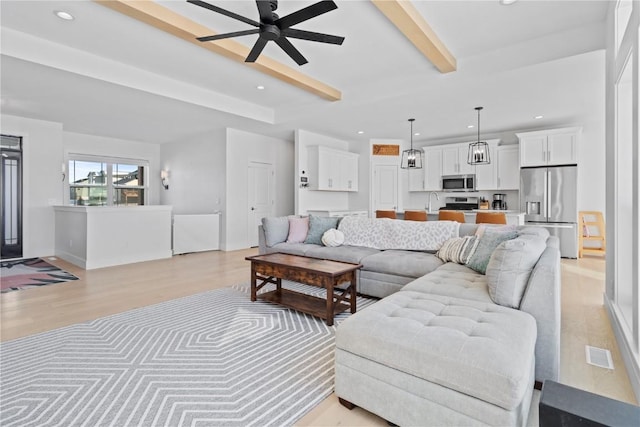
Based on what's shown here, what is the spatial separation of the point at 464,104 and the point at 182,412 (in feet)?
17.9

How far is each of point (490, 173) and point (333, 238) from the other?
4925 mm

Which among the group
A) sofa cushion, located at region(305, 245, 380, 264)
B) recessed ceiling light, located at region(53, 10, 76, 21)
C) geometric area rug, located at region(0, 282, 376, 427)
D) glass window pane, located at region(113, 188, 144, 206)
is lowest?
geometric area rug, located at region(0, 282, 376, 427)

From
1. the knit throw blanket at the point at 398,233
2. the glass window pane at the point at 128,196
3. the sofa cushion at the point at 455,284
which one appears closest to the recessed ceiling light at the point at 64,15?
the knit throw blanket at the point at 398,233

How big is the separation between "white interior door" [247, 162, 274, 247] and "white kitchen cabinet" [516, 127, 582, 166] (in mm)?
5539

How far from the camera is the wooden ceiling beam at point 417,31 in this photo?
2841 millimetres

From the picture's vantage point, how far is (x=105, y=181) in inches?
318

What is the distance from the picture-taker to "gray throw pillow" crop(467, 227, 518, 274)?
9.07 ft

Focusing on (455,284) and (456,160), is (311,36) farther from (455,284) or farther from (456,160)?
(456,160)

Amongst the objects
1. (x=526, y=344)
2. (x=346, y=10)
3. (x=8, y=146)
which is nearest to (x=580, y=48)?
(x=346, y=10)

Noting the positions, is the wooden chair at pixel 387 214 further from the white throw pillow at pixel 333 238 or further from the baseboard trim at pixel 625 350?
the baseboard trim at pixel 625 350

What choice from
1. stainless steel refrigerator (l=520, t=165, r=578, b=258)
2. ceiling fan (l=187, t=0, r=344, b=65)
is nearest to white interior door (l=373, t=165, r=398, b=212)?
stainless steel refrigerator (l=520, t=165, r=578, b=258)

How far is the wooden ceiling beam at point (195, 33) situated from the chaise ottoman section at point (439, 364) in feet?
10.8

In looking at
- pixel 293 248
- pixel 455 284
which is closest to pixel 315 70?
pixel 293 248

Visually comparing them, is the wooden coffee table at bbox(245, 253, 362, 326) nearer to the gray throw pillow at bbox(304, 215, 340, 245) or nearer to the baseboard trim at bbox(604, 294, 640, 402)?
the gray throw pillow at bbox(304, 215, 340, 245)
